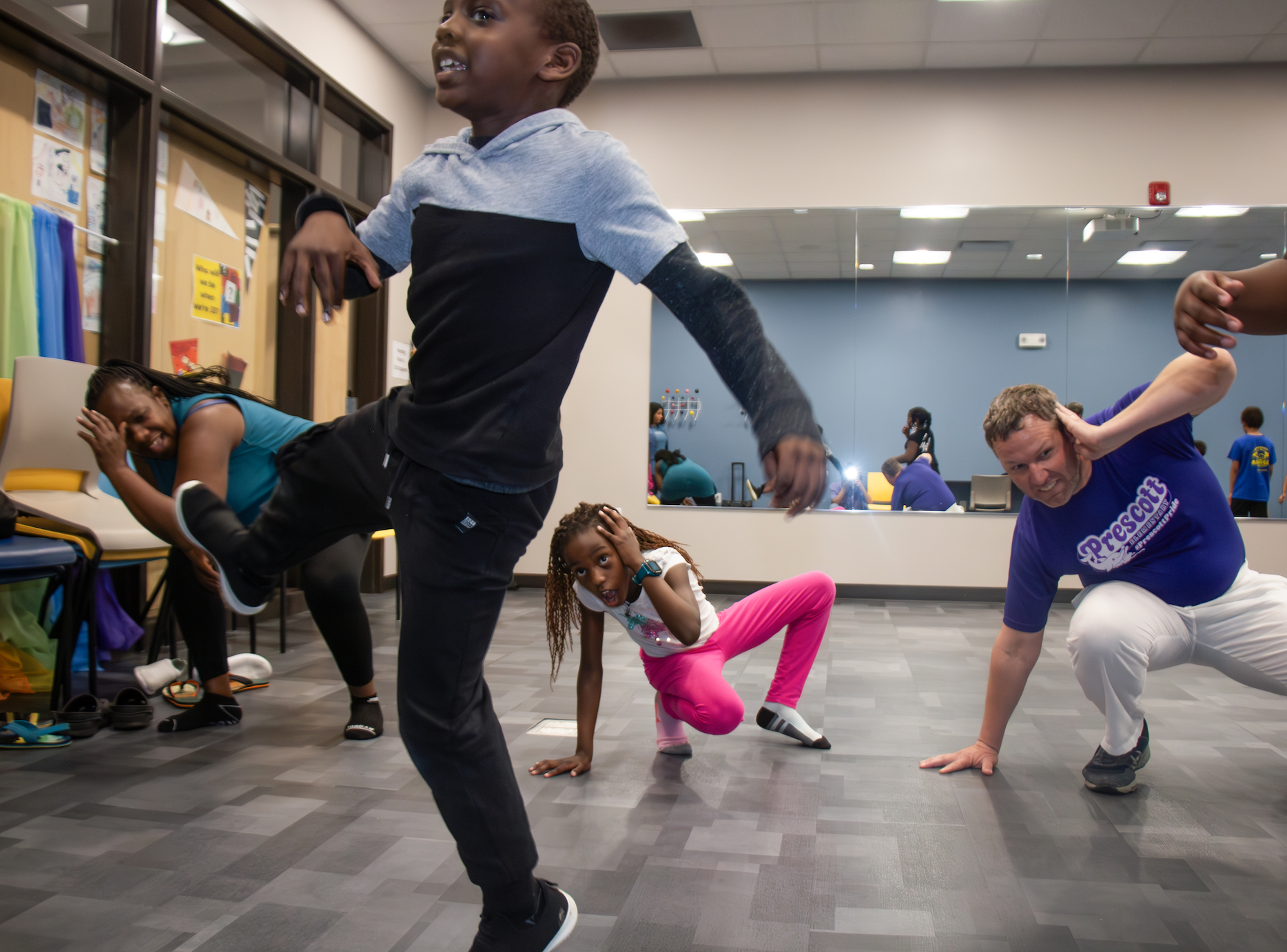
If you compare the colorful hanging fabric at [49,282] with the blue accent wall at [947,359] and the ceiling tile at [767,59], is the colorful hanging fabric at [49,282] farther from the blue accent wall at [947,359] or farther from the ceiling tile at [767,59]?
the ceiling tile at [767,59]

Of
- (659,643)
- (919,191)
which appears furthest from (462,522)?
(919,191)

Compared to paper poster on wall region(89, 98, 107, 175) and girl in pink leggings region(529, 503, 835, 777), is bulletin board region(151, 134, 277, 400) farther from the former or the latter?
girl in pink leggings region(529, 503, 835, 777)

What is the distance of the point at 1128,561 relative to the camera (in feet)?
7.00

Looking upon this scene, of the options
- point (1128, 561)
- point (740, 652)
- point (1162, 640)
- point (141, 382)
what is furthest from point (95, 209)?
point (1162, 640)

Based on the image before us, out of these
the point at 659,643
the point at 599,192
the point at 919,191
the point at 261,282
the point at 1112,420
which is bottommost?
the point at 659,643

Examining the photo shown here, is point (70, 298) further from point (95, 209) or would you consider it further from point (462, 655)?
point (462, 655)

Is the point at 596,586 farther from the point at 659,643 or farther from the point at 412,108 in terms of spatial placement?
the point at 412,108

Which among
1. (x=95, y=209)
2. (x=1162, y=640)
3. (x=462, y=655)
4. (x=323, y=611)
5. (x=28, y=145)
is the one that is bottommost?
(x=323, y=611)

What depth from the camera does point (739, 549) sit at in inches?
229

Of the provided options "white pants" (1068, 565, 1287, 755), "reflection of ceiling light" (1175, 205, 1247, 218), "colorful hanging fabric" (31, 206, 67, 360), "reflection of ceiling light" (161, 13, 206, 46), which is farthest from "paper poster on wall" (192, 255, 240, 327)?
"reflection of ceiling light" (1175, 205, 1247, 218)

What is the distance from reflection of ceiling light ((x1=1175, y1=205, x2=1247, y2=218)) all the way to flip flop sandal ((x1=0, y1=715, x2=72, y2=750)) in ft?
20.2

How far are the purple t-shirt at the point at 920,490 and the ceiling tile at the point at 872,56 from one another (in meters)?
2.45

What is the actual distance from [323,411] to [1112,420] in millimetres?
4175

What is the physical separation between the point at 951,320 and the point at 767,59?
1984 mm
